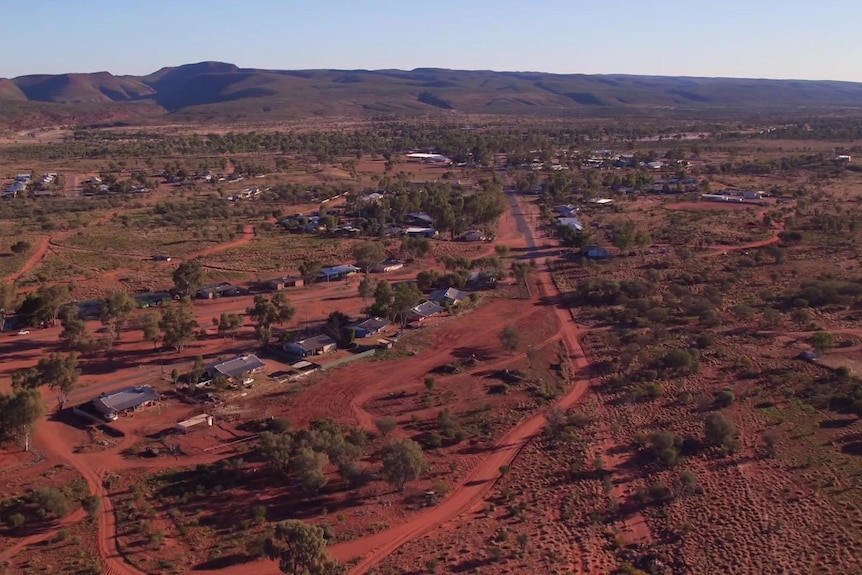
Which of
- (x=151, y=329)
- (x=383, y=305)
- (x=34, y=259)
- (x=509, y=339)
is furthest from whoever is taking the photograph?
(x=34, y=259)

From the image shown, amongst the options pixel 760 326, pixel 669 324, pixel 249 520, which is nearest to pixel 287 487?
pixel 249 520

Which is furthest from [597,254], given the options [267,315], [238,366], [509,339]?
[238,366]

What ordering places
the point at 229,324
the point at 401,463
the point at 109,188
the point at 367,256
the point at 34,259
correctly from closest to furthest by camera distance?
the point at 401,463 < the point at 229,324 < the point at 367,256 < the point at 34,259 < the point at 109,188

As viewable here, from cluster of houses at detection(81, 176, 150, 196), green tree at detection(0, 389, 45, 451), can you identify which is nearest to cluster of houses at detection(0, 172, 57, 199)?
cluster of houses at detection(81, 176, 150, 196)

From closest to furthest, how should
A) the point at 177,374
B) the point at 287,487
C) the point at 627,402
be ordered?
the point at 287,487, the point at 627,402, the point at 177,374

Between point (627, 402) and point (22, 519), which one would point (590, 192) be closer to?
point (627, 402)

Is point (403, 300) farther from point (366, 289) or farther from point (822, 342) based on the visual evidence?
point (822, 342)
